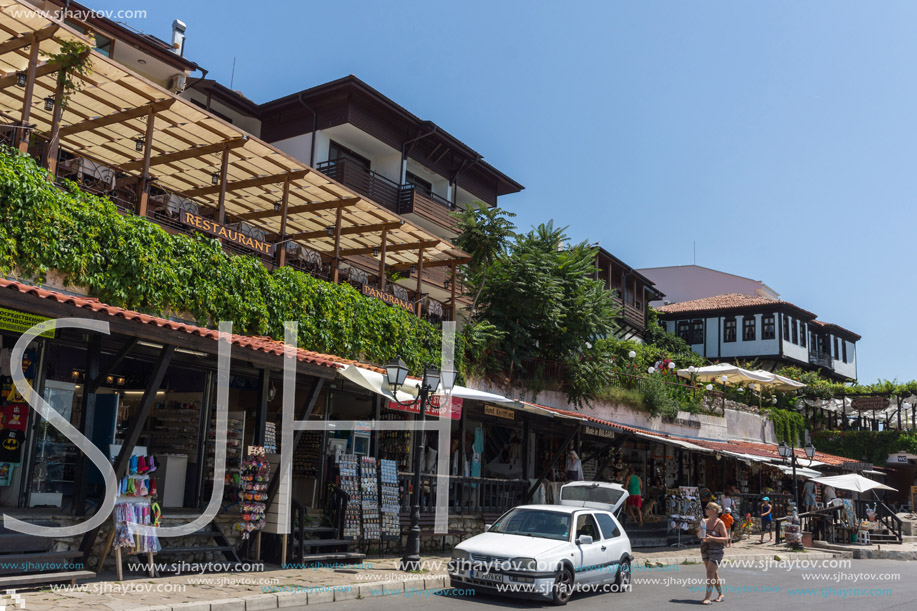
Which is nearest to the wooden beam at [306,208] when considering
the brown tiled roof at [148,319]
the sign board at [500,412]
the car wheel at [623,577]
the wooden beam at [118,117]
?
the wooden beam at [118,117]

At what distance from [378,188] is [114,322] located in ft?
58.7

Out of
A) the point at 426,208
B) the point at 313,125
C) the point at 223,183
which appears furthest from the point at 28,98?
the point at 426,208

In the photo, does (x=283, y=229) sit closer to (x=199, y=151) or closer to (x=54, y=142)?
(x=199, y=151)

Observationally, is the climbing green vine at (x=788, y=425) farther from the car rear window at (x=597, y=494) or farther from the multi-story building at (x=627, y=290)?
the car rear window at (x=597, y=494)

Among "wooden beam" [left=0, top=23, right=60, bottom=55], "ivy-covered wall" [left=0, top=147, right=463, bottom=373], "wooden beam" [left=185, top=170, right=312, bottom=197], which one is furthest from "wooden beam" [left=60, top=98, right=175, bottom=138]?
"wooden beam" [left=185, top=170, right=312, bottom=197]

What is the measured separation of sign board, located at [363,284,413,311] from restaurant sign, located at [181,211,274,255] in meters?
3.09

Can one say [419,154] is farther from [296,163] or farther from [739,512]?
[739,512]

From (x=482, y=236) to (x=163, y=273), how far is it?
37.1 ft

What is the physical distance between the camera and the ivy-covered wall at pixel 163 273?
11.4m

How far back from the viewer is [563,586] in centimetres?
1099

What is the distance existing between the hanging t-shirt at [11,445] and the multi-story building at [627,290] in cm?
3275

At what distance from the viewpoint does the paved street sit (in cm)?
1066

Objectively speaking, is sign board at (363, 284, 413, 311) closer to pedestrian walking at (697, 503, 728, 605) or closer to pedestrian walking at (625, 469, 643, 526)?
pedestrian walking at (625, 469, 643, 526)

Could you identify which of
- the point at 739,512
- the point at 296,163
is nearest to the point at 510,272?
the point at 296,163
